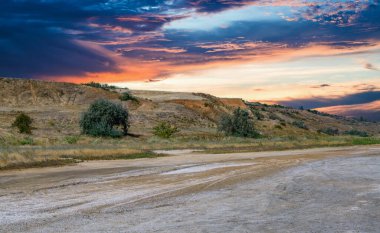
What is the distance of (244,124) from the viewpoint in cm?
7169

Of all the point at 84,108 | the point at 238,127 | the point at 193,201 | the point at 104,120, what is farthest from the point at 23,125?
the point at 193,201

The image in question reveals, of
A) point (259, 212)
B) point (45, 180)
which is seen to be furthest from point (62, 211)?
point (45, 180)

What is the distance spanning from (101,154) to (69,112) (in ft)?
171

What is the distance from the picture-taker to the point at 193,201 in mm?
15617

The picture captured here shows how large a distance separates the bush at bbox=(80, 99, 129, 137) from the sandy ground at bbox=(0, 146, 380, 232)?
36.8m

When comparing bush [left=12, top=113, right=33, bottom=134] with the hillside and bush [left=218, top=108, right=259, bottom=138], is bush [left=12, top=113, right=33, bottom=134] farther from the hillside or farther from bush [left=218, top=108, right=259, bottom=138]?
bush [left=218, top=108, right=259, bottom=138]

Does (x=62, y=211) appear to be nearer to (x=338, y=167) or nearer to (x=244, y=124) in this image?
(x=338, y=167)

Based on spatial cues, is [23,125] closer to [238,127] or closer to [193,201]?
[238,127]

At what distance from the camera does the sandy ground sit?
38.9 ft

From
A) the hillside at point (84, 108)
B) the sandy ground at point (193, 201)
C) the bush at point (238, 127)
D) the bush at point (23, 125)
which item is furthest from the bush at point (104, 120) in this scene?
the sandy ground at point (193, 201)

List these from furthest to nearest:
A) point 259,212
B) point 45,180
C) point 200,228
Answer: point 45,180 < point 259,212 < point 200,228

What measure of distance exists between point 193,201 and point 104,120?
5054 centimetres

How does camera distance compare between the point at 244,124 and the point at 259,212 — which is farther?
the point at 244,124

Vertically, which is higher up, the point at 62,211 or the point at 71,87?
the point at 71,87
